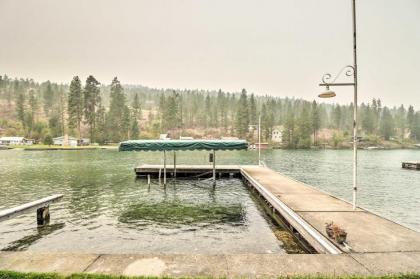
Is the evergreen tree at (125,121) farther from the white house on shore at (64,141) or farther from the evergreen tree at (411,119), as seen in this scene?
the evergreen tree at (411,119)

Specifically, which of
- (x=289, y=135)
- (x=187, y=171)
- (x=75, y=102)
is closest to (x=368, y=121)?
(x=289, y=135)

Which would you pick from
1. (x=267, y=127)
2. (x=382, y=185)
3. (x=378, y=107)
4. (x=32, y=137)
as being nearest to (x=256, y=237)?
(x=382, y=185)

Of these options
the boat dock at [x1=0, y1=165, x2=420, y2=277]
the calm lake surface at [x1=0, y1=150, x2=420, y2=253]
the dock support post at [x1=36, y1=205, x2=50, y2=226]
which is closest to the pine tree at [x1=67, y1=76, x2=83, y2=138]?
the calm lake surface at [x1=0, y1=150, x2=420, y2=253]

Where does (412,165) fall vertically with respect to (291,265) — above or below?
below

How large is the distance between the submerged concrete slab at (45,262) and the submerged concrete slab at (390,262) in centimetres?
739

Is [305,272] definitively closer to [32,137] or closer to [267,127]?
[267,127]

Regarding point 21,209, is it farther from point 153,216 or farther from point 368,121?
point 368,121

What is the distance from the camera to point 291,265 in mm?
7363

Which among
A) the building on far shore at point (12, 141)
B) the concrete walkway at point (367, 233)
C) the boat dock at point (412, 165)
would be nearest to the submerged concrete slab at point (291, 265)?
Answer: the concrete walkway at point (367, 233)

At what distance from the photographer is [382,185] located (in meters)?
31.5

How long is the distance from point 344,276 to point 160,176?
979 inches

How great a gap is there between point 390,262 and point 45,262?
365 inches

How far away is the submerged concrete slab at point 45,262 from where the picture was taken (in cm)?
713

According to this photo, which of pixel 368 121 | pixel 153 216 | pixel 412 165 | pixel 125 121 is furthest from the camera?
pixel 368 121
